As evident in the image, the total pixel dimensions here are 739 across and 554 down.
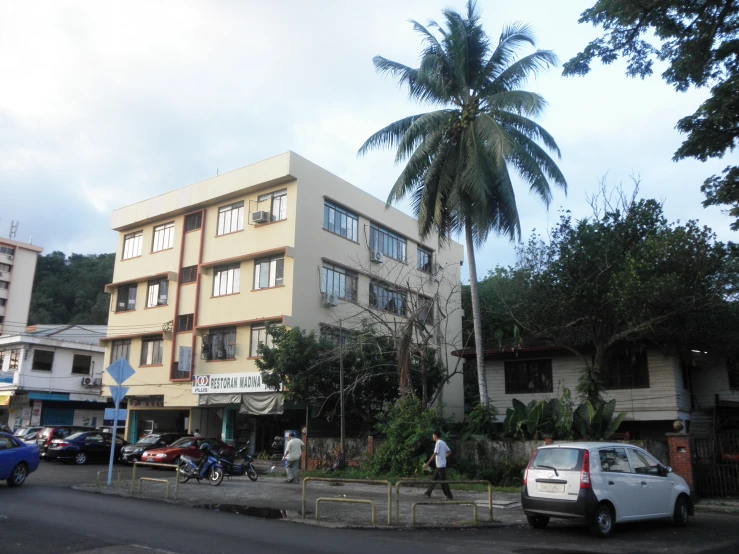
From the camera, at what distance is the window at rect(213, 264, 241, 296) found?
30344 millimetres

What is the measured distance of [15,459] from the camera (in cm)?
1552

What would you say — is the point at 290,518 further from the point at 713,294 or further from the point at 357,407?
the point at 713,294

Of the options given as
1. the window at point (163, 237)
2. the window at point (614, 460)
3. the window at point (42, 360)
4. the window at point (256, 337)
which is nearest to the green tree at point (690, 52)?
the window at point (614, 460)

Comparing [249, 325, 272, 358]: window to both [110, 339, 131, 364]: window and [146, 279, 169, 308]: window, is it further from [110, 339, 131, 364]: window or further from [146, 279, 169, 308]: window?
[110, 339, 131, 364]: window

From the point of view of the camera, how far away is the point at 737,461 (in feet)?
53.1

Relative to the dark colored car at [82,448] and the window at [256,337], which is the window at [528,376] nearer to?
the window at [256,337]

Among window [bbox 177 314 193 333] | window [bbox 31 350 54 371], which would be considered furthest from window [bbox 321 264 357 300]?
window [bbox 31 350 54 371]

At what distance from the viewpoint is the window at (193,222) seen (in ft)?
107

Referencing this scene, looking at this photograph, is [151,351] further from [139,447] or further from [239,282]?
[139,447]

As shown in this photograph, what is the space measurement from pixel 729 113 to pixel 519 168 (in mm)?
9927

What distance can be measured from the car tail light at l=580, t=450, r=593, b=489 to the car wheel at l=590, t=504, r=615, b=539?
17.7 inches

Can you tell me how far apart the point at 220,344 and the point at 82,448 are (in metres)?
7.43

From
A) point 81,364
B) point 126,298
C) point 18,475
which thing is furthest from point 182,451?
point 81,364

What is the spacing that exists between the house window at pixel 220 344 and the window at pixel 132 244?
8294 millimetres
